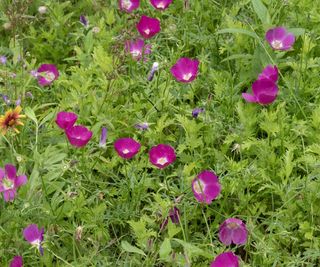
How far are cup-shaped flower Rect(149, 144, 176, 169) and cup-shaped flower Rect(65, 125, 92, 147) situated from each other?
24cm

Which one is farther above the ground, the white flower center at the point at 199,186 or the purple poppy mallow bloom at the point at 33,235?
the white flower center at the point at 199,186

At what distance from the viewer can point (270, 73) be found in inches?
114

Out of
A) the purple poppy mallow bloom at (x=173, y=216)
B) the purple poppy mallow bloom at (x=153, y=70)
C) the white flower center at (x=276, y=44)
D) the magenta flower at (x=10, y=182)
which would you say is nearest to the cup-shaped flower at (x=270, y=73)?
the white flower center at (x=276, y=44)

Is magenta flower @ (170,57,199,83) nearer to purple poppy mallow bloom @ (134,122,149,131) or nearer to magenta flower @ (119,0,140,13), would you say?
purple poppy mallow bloom @ (134,122,149,131)

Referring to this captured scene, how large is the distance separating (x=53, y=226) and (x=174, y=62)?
1.08m

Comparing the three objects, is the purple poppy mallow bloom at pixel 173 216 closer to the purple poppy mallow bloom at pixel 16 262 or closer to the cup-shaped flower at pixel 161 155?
the cup-shaped flower at pixel 161 155

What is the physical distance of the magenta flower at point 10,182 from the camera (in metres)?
2.45

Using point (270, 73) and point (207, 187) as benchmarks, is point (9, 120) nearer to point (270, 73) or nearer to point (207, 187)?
point (207, 187)

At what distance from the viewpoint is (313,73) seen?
303 cm

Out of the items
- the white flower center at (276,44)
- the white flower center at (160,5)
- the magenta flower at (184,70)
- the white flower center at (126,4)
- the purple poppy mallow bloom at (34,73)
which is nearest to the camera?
the magenta flower at (184,70)

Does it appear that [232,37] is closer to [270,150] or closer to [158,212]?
[270,150]

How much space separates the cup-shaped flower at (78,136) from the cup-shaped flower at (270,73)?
0.76 meters

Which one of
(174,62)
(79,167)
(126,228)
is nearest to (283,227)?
(126,228)

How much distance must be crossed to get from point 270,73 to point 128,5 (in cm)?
85
